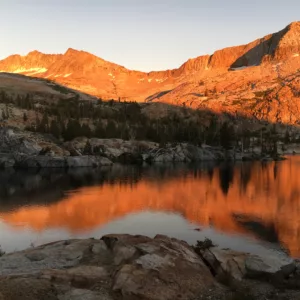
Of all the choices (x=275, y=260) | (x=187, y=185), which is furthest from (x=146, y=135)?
(x=275, y=260)

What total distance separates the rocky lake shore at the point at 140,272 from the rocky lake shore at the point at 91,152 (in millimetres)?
98427

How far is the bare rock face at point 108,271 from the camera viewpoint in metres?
17.7

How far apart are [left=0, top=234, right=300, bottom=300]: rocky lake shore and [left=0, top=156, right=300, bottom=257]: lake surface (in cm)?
1120

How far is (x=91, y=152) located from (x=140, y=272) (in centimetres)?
11716

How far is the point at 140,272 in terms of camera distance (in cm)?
1928

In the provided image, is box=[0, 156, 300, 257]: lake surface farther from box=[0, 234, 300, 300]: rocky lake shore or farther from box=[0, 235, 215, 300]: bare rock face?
box=[0, 235, 215, 300]: bare rock face

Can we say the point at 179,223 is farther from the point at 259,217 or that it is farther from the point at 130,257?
the point at 130,257

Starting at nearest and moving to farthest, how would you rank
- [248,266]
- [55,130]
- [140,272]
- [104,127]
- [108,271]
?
[140,272]
[108,271]
[248,266]
[55,130]
[104,127]

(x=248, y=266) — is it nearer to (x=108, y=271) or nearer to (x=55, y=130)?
(x=108, y=271)

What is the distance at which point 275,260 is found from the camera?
23500mm

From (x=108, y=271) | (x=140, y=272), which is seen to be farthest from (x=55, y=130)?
(x=140, y=272)

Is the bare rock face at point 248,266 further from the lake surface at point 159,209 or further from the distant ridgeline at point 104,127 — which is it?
the distant ridgeline at point 104,127

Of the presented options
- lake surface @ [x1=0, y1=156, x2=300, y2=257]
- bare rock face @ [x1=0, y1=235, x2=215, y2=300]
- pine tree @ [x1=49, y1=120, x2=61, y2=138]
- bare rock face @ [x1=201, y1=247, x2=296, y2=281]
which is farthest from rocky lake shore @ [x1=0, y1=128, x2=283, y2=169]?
bare rock face @ [x1=201, y1=247, x2=296, y2=281]

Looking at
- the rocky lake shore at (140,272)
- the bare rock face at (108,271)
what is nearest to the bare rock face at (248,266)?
the rocky lake shore at (140,272)
